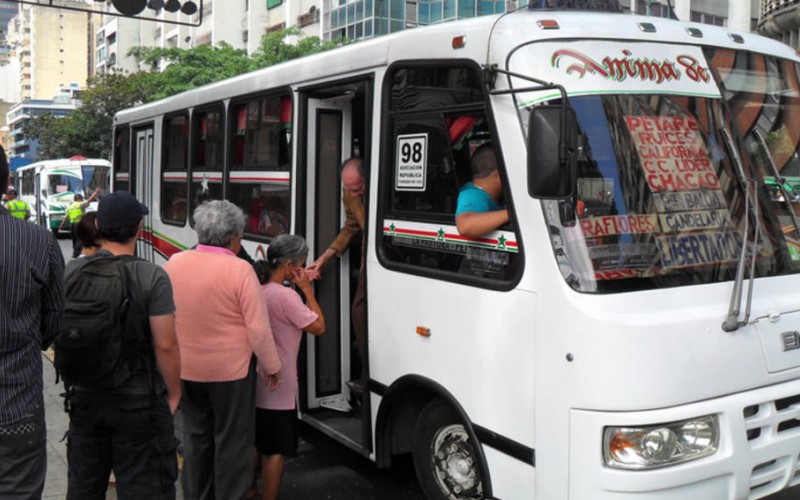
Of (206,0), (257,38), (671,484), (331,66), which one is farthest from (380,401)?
(206,0)

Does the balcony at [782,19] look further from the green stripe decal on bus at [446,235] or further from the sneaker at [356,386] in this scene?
the green stripe decal on bus at [446,235]

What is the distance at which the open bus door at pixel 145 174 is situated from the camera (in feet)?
30.0

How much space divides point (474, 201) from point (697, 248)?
106 centimetres

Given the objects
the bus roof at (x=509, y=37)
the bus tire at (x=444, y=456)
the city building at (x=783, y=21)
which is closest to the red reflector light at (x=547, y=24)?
the bus roof at (x=509, y=37)

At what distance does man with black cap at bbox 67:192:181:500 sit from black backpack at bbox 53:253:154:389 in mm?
34

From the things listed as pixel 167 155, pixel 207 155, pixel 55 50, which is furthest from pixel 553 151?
pixel 55 50

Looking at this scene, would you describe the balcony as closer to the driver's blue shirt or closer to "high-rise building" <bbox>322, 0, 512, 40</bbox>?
"high-rise building" <bbox>322, 0, 512, 40</bbox>

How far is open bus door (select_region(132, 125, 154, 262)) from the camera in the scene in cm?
916

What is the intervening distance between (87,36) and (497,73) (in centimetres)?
13613

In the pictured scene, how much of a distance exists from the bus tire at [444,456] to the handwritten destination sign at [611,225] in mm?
1235

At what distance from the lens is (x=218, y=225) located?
4.20 m

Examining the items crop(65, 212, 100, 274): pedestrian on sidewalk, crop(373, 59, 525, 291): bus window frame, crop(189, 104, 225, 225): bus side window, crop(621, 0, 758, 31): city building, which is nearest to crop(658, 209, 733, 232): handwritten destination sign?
crop(373, 59, 525, 291): bus window frame

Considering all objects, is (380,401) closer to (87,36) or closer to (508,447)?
(508,447)

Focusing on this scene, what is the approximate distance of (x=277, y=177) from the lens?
5.93 metres
